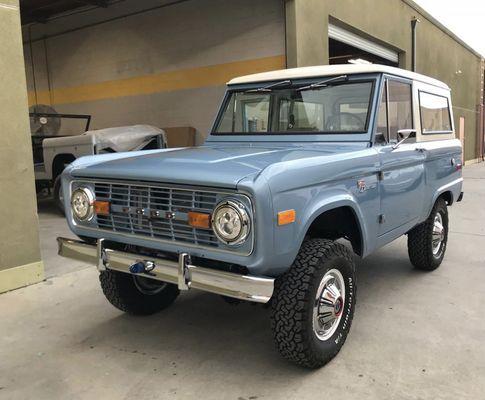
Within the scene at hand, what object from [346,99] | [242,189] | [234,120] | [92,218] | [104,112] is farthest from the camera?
[104,112]

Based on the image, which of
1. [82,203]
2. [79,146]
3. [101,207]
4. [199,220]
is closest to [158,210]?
[199,220]

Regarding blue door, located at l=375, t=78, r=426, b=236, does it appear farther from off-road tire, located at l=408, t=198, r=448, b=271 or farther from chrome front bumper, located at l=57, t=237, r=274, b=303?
chrome front bumper, located at l=57, t=237, r=274, b=303

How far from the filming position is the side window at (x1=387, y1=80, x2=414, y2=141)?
3866 mm

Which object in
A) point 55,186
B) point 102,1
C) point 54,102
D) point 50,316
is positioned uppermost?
point 102,1

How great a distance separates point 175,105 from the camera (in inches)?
432

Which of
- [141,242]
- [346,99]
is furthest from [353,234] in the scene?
[141,242]

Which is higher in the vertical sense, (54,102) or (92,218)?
(54,102)

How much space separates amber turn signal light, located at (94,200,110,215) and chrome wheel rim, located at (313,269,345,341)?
1.45 meters

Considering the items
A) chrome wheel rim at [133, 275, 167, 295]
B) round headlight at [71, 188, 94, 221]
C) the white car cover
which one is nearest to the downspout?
the white car cover

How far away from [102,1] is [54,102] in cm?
393

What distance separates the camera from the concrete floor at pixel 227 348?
9.02 ft

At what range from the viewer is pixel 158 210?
2.81 m

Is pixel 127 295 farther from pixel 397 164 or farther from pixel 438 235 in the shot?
pixel 438 235

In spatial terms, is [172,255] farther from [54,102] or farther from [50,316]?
[54,102]
